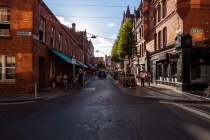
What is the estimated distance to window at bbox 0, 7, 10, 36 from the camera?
13.4 metres

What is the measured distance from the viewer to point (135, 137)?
4.64 metres

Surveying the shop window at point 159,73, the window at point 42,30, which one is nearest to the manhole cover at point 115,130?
the window at point 42,30

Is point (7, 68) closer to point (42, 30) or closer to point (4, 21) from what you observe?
point (4, 21)

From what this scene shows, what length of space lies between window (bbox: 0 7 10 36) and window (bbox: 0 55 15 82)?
1890mm

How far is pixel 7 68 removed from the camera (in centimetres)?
1335

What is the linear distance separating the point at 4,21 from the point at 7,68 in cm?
354

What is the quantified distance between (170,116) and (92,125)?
123 inches

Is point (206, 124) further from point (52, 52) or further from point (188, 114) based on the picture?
point (52, 52)

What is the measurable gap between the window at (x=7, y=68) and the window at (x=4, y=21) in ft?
6.20

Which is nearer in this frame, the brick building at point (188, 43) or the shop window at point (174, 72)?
the brick building at point (188, 43)

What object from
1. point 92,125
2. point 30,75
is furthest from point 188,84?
point 30,75

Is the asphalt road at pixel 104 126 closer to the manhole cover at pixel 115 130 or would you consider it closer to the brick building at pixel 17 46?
the manhole cover at pixel 115 130

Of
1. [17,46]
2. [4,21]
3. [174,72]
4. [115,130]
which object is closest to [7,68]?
[17,46]

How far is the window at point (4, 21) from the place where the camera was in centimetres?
1341
